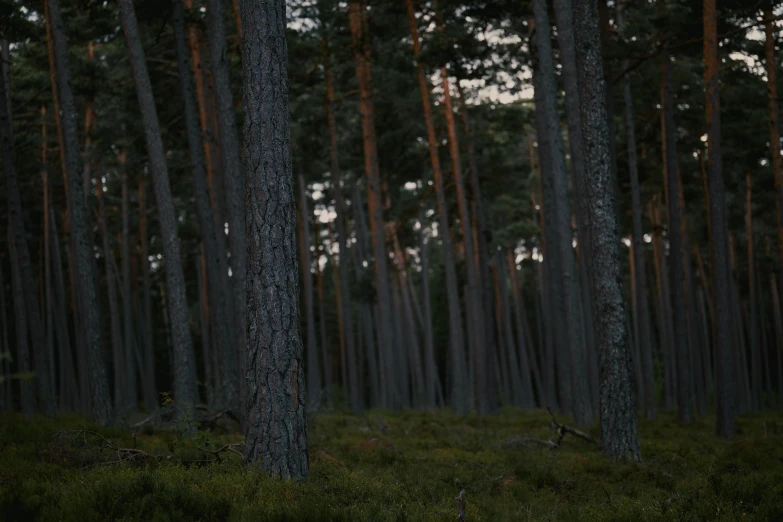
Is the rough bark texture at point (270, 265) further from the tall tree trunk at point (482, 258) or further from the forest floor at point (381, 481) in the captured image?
the tall tree trunk at point (482, 258)

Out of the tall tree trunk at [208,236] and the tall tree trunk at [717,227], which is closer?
the tall tree trunk at [208,236]

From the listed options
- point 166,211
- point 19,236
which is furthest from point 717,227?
point 19,236

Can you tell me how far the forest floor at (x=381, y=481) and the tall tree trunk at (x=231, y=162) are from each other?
2279mm

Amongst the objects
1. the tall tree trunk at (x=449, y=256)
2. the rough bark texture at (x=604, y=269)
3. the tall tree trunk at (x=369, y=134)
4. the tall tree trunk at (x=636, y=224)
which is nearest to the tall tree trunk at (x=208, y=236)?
the rough bark texture at (x=604, y=269)

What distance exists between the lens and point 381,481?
8.67 meters

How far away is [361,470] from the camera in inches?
387

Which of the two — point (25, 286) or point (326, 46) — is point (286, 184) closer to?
point (25, 286)

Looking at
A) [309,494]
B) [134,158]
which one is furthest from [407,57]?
[309,494]

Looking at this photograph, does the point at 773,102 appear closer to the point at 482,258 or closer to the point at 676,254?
the point at 676,254

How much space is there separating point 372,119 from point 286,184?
16836 mm

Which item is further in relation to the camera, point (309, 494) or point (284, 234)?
point (284, 234)

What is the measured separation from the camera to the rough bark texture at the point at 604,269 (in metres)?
11.2

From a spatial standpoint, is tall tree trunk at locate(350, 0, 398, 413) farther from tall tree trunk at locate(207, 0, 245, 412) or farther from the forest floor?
the forest floor

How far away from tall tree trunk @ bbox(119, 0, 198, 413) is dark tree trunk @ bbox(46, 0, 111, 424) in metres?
1.45
